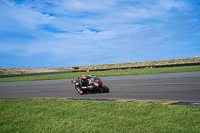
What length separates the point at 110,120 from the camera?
4230 millimetres

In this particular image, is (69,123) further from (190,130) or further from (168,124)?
(190,130)

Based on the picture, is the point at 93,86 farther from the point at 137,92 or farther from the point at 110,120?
the point at 110,120

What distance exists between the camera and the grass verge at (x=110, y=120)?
12.2 ft

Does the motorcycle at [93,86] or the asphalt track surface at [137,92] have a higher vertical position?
the motorcycle at [93,86]

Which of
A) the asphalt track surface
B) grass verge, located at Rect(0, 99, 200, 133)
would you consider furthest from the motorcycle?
grass verge, located at Rect(0, 99, 200, 133)

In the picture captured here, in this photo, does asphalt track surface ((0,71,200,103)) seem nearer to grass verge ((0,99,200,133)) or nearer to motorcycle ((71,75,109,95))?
motorcycle ((71,75,109,95))

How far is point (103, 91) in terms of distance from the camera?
951 cm

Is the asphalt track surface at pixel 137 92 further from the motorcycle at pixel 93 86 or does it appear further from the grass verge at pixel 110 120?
the grass verge at pixel 110 120

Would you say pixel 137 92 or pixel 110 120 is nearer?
pixel 110 120

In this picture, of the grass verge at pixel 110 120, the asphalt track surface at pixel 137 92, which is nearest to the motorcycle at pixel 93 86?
the asphalt track surface at pixel 137 92

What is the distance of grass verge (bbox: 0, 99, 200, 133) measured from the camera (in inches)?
146

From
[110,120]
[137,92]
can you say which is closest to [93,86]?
[137,92]

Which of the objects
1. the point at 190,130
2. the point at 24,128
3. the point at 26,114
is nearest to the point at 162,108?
the point at 190,130

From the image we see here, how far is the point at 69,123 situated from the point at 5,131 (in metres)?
1.56
